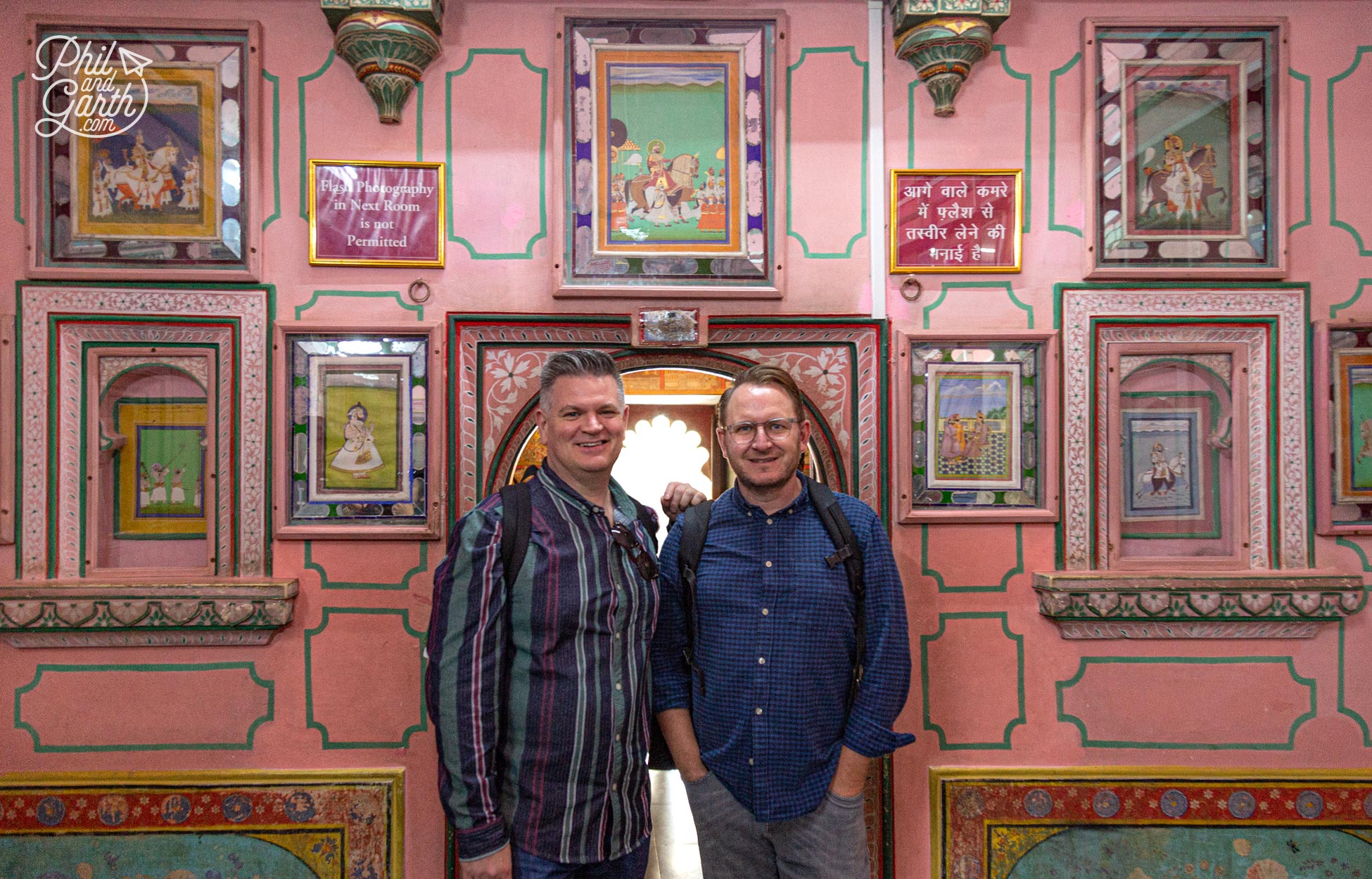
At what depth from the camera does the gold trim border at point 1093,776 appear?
2.73 metres

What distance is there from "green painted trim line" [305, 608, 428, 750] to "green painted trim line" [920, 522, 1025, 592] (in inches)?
71.8

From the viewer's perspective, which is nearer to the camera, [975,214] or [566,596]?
[566,596]

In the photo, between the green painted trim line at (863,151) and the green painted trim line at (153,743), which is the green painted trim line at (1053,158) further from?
the green painted trim line at (153,743)

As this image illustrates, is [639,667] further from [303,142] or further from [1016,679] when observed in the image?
[303,142]

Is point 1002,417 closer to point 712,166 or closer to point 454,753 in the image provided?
point 712,166

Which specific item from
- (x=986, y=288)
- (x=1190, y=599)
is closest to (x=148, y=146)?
(x=986, y=288)

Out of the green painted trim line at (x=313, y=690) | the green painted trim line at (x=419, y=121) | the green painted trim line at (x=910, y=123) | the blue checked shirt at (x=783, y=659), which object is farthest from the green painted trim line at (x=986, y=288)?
the green painted trim line at (x=313, y=690)

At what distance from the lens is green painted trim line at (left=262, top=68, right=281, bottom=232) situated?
2.72 m

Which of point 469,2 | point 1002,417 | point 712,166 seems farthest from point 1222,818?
point 469,2

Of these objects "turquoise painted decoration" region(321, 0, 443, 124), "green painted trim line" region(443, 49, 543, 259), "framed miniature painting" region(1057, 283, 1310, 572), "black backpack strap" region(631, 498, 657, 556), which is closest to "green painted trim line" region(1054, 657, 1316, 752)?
"framed miniature painting" region(1057, 283, 1310, 572)

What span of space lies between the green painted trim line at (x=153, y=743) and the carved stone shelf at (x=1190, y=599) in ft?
9.26

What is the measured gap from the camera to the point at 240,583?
2617 mm

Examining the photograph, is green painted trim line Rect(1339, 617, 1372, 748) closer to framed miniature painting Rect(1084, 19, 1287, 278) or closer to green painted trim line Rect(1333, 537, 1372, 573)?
green painted trim line Rect(1333, 537, 1372, 573)

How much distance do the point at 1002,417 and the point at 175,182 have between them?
10.2ft
